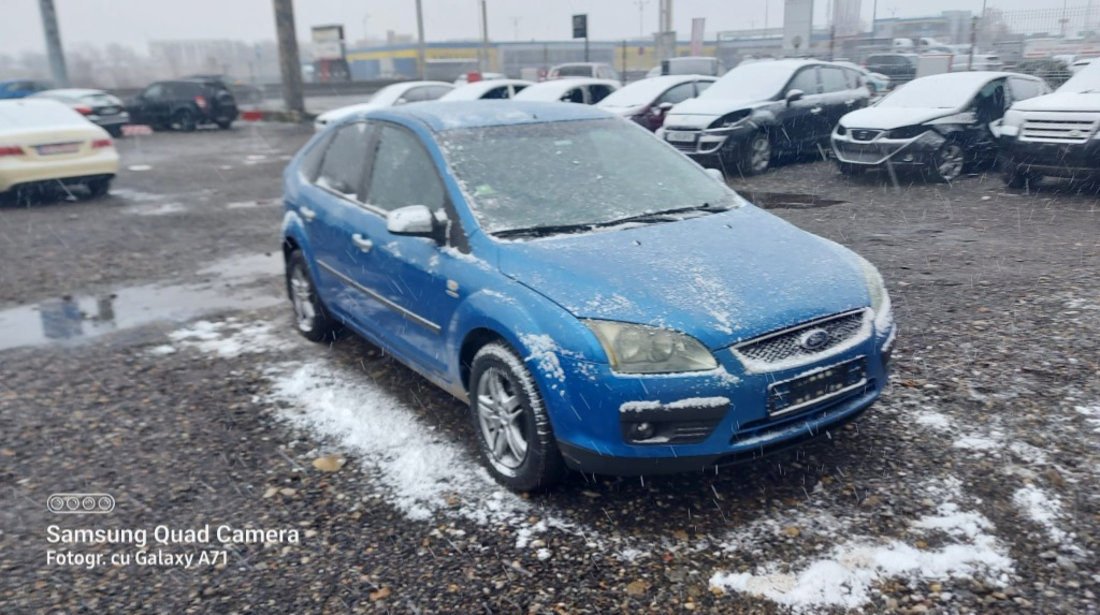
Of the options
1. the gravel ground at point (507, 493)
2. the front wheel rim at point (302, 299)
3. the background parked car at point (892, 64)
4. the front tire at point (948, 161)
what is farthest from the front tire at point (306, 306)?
the background parked car at point (892, 64)

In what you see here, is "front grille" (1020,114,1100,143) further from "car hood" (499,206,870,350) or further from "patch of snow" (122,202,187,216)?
"patch of snow" (122,202,187,216)

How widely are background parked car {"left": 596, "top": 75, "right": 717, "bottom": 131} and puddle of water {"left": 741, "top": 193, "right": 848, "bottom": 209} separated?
3201 millimetres

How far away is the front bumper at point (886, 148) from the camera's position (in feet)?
36.0

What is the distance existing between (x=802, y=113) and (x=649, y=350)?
1081 cm

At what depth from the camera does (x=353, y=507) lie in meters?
3.70

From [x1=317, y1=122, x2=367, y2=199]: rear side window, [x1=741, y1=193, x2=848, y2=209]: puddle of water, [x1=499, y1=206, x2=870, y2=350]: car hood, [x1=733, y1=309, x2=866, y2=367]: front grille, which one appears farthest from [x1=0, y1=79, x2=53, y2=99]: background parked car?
[x1=733, y1=309, x2=866, y2=367]: front grille

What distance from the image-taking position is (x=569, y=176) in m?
4.44

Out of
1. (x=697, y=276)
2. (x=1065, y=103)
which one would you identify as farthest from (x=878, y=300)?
(x=1065, y=103)

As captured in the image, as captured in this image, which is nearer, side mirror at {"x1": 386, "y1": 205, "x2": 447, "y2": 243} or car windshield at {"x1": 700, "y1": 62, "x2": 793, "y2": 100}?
side mirror at {"x1": 386, "y1": 205, "x2": 447, "y2": 243}

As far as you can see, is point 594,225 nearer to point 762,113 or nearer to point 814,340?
point 814,340

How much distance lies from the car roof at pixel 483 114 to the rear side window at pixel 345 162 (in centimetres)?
18

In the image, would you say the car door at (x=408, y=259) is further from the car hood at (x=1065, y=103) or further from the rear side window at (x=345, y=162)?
the car hood at (x=1065, y=103)

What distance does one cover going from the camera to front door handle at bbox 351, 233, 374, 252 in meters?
4.64

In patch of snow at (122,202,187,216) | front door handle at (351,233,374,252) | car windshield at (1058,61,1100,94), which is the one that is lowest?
patch of snow at (122,202,187,216)
